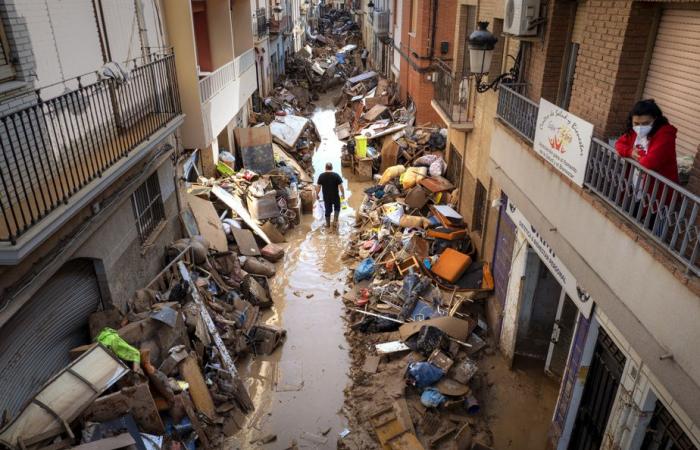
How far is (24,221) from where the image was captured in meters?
4.41

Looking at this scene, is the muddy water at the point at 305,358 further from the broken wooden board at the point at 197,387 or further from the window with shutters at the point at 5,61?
the window with shutters at the point at 5,61

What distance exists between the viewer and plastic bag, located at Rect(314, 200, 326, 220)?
586 inches

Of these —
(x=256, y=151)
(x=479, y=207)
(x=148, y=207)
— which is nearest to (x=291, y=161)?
(x=256, y=151)

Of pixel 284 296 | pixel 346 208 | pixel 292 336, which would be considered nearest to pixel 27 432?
pixel 292 336

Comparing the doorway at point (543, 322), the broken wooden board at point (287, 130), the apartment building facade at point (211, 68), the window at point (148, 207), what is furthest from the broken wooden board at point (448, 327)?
the broken wooden board at point (287, 130)

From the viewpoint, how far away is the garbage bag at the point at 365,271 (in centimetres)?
1085

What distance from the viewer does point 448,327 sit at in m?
8.44

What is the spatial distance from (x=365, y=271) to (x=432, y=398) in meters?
3.92

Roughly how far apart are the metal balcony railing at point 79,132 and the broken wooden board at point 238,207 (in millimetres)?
3805

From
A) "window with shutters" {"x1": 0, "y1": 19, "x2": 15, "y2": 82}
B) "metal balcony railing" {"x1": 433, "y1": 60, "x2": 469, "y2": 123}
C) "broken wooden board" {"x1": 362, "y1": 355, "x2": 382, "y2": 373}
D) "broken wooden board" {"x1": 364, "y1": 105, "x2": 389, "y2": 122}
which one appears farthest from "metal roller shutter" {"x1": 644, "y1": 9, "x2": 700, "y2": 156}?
"broken wooden board" {"x1": 364, "y1": 105, "x2": 389, "y2": 122}

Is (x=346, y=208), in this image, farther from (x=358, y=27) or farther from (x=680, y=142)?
(x=358, y=27)

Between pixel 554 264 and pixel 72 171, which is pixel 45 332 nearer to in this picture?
pixel 72 171

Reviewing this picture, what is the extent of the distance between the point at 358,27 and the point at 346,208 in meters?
44.7

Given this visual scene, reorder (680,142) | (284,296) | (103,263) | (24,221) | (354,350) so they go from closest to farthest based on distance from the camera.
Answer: (24,221) → (680,142) → (103,263) → (354,350) → (284,296)
